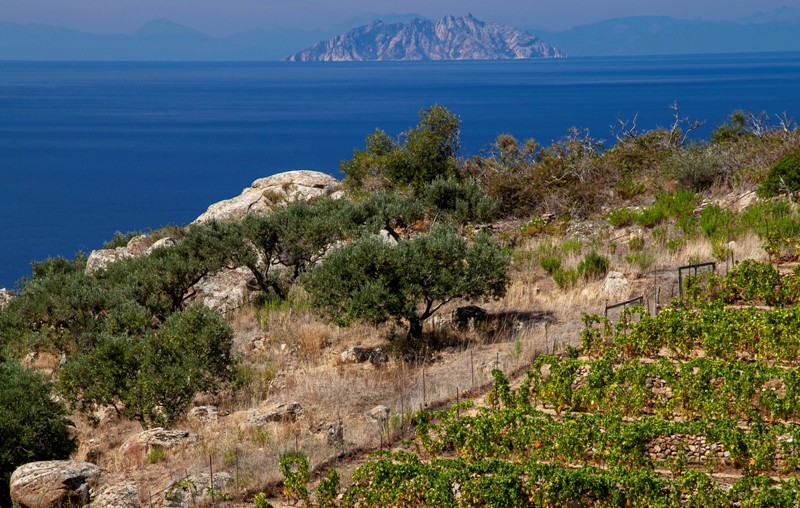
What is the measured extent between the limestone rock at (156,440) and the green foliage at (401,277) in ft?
Result: 11.9

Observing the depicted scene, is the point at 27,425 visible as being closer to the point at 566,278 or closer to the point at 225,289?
the point at 225,289

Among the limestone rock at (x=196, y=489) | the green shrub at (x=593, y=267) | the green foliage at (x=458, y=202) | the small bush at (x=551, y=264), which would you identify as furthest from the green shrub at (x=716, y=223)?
the limestone rock at (x=196, y=489)

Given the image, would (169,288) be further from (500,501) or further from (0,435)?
(500,501)

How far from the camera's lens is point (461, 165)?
1174 inches

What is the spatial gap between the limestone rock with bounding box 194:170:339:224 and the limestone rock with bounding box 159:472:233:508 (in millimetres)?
20610

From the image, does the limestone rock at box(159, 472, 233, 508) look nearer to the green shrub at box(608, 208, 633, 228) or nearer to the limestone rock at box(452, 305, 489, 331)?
the limestone rock at box(452, 305, 489, 331)

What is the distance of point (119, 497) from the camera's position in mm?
9594

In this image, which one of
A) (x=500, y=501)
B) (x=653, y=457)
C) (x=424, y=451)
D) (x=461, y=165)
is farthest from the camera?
(x=461, y=165)

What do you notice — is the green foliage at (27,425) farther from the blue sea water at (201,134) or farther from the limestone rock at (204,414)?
the blue sea water at (201,134)

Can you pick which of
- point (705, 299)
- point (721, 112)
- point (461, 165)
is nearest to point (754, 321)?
point (705, 299)

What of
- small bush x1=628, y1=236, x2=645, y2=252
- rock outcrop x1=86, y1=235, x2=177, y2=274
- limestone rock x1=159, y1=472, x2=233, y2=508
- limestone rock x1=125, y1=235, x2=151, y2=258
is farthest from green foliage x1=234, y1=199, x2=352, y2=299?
limestone rock x1=159, y1=472, x2=233, y2=508

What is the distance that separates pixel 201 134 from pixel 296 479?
385 ft

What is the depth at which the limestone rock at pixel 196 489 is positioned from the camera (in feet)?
31.2

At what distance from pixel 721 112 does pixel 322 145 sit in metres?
51.5
